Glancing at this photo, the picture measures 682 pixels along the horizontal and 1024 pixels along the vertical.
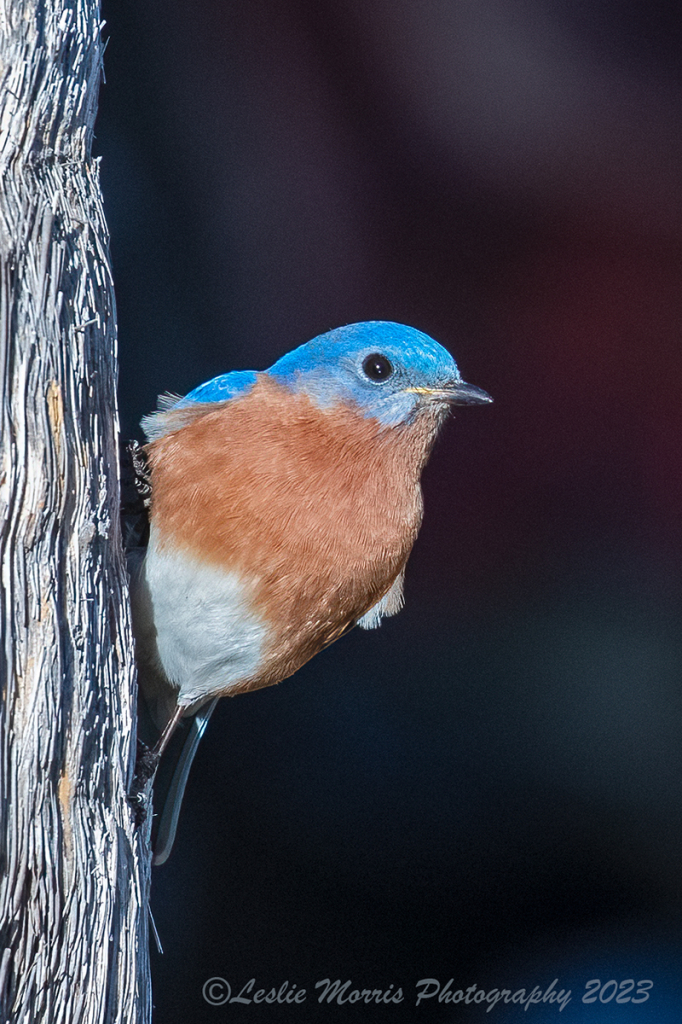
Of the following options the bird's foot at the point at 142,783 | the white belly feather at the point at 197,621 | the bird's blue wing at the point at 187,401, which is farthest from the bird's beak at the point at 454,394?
the bird's foot at the point at 142,783

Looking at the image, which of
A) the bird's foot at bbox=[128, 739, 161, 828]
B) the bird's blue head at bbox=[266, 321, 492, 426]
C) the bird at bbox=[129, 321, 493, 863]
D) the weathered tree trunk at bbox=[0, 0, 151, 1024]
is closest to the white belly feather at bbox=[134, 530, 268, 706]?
the bird at bbox=[129, 321, 493, 863]

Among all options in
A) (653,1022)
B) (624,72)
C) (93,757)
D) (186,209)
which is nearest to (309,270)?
(186,209)

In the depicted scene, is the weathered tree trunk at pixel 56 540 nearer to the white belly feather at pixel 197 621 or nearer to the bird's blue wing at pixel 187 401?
the white belly feather at pixel 197 621

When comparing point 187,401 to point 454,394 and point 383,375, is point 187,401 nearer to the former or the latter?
point 383,375

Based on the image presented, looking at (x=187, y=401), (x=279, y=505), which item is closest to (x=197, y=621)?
(x=279, y=505)

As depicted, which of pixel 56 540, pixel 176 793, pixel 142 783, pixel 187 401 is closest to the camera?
pixel 56 540

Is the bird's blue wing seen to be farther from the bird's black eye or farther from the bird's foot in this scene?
the bird's foot

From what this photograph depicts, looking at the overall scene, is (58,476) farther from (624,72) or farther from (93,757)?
(624,72)
